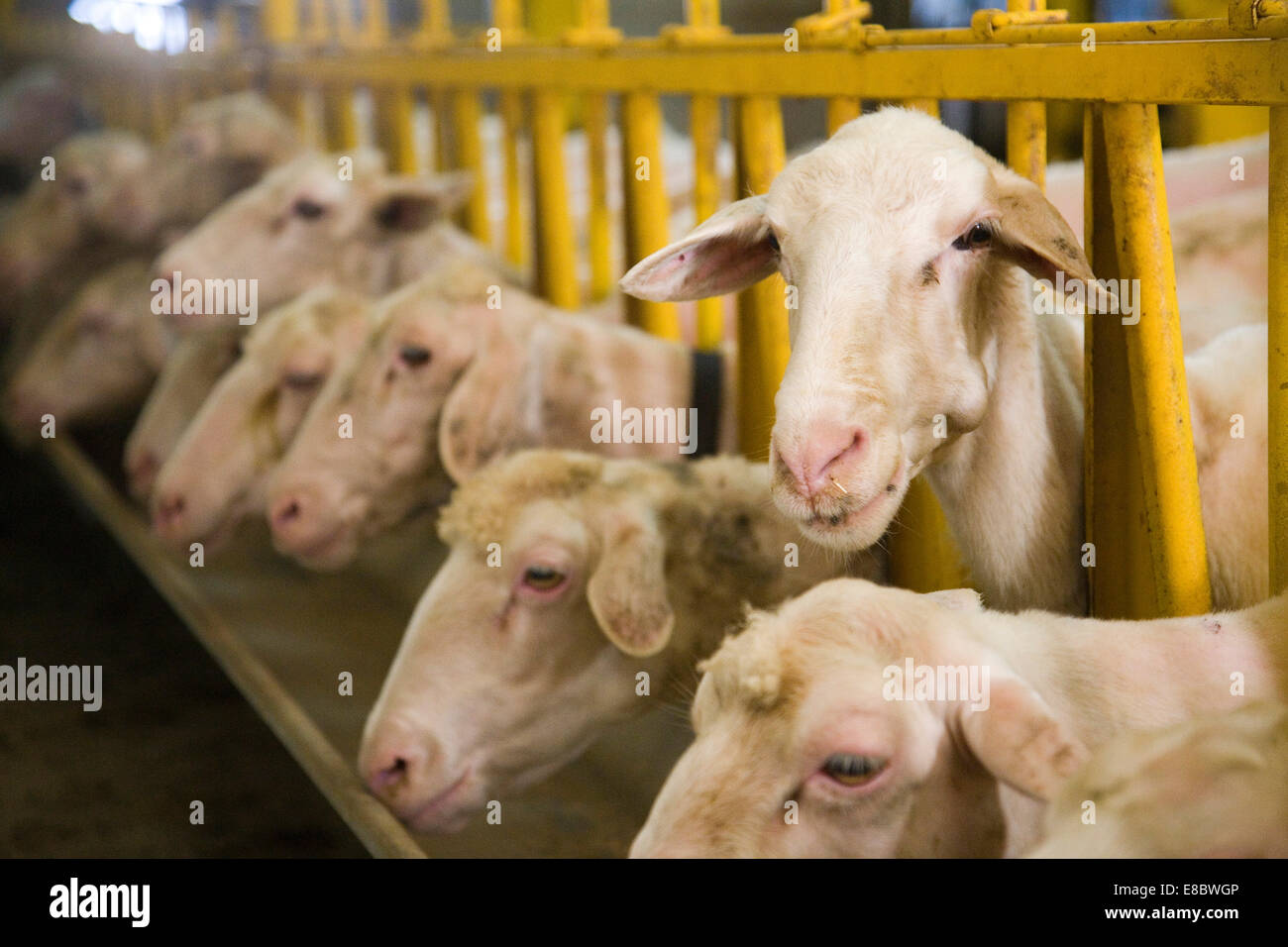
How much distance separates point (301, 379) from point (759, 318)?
137cm

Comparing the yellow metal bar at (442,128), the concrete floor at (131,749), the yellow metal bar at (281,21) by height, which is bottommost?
the concrete floor at (131,749)

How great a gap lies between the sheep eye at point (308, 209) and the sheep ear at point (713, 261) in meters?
2.36

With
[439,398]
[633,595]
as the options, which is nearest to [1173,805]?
[633,595]

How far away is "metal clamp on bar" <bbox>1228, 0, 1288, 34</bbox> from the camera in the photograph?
173cm

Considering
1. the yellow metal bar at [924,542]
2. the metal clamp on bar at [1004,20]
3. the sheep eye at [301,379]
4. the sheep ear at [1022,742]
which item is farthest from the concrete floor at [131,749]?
the metal clamp on bar at [1004,20]

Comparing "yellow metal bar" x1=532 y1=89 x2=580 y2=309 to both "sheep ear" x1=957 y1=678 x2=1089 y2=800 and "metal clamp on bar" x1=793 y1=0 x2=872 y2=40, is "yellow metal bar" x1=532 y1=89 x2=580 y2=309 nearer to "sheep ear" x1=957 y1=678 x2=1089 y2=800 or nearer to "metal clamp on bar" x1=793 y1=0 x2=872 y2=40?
"metal clamp on bar" x1=793 y1=0 x2=872 y2=40

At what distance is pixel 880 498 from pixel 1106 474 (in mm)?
631

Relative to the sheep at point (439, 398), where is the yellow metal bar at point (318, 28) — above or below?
above

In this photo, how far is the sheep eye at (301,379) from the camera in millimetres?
3514

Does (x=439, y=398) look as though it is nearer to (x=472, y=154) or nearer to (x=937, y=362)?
(x=937, y=362)

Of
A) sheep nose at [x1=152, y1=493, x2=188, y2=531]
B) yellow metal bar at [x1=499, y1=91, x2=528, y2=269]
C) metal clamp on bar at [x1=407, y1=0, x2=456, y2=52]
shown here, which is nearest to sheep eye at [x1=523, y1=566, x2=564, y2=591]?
sheep nose at [x1=152, y1=493, x2=188, y2=531]

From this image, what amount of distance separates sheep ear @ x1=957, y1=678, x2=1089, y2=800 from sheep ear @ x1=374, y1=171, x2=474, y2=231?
296 centimetres

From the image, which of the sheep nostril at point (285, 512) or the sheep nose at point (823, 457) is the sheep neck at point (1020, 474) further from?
the sheep nostril at point (285, 512)

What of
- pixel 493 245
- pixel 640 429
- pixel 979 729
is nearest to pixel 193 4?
pixel 493 245
